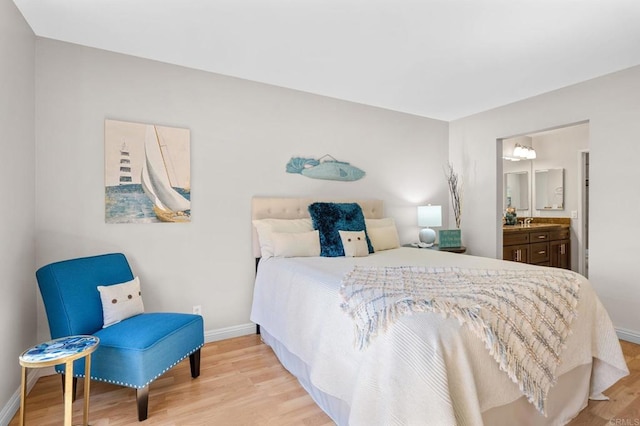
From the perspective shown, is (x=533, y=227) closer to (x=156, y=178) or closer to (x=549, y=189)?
(x=549, y=189)

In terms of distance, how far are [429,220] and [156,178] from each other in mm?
3198

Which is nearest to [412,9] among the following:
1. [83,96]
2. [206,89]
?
[206,89]

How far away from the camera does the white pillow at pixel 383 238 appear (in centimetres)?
346

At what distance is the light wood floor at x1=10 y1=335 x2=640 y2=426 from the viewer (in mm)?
1877

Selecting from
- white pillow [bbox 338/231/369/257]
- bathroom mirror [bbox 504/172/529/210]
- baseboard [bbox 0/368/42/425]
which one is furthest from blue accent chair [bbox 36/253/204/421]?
bathroom mirror [bbox 504/172/529/210]

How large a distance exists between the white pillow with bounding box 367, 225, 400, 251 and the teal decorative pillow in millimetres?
112

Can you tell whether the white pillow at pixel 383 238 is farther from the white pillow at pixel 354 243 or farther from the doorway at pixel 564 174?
the doorway at pixel 564 174

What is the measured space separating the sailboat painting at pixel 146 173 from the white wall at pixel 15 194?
49cm

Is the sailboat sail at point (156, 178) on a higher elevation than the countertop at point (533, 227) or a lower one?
higher

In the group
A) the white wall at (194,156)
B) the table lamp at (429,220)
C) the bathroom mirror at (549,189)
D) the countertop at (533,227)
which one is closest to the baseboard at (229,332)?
the white wall at (194,156)

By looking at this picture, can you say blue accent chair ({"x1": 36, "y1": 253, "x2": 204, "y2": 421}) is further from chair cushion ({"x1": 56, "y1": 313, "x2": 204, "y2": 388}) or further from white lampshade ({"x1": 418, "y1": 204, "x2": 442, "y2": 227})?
white lampshade ({"x1": 418, "y1": 204, "x2": 442, "y2": 227})

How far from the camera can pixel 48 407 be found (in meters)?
2.03

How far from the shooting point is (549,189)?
5441 millimetres

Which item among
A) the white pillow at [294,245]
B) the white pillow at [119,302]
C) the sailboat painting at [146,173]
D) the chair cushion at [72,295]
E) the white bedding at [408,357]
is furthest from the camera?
the white pillow at [294,245]
